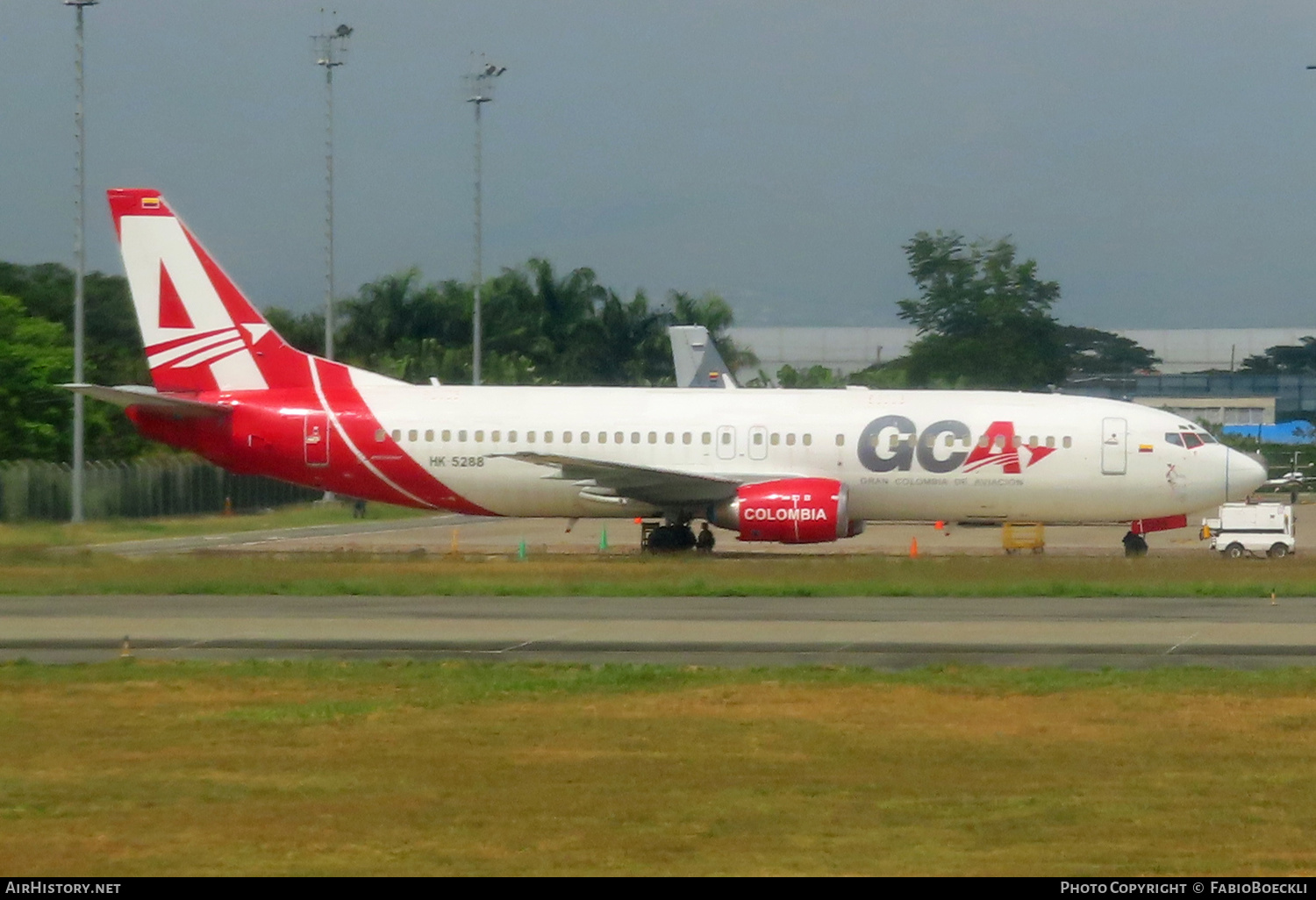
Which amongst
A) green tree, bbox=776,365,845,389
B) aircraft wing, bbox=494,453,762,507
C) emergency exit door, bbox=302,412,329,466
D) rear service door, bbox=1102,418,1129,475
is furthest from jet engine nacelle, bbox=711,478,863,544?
green tree, bbox=776,365,845,389

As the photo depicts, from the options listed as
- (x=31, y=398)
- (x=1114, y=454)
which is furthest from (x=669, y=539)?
(x=31, y=398)

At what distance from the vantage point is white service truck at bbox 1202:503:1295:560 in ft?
133

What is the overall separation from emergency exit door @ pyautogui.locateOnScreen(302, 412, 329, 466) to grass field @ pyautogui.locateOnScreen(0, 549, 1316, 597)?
10.3ft

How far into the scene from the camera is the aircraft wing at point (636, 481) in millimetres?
35500

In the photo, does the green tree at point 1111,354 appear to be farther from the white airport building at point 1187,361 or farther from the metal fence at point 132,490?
the metal fence at point 132,490

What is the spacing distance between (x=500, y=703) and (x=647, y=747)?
2745 millimetres

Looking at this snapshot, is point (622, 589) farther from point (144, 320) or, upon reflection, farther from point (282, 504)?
point (282, 504)

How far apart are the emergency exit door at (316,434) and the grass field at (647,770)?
17.6 meters

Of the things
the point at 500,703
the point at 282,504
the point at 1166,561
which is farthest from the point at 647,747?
the point at 282,504

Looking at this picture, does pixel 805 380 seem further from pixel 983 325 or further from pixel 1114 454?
pixel 1114 454

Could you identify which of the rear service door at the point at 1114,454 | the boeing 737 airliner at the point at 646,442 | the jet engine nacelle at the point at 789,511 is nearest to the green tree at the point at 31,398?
the boeing 737 airliner at the point at 646,442

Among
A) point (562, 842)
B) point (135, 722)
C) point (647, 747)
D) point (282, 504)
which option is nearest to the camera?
point (562, 842)

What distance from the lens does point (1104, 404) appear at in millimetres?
37594
